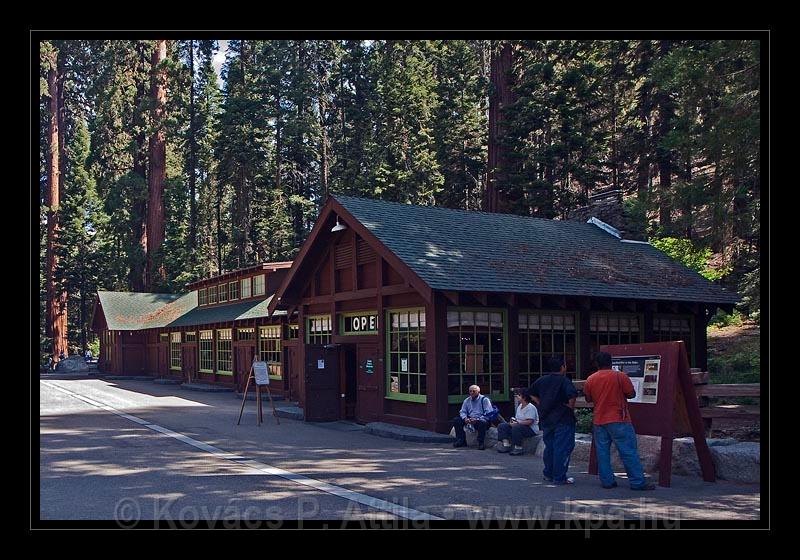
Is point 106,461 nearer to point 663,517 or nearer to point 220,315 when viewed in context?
point 663,517

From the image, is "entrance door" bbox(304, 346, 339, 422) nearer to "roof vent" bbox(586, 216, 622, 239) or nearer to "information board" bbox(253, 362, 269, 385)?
"information board" bbox(253, 362, 269, 385)

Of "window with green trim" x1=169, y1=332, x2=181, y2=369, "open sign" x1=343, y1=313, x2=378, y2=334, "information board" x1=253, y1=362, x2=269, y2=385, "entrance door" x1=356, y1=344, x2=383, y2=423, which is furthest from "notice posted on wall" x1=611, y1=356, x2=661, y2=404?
"window with green trim" x1=169, y1=332, x2=181, y2=369

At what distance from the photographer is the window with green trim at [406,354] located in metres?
17.2

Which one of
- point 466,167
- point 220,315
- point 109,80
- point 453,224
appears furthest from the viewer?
point 109,80

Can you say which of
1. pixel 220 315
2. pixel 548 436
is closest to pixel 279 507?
pixel 548 436

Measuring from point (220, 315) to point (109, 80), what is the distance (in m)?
27.3

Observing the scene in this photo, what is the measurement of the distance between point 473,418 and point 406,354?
3403 mm

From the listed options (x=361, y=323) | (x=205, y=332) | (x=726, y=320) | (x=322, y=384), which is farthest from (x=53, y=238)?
(x=726, y=320)

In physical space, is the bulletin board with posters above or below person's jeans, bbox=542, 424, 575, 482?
above

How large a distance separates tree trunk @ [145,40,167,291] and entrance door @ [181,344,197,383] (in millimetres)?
16438

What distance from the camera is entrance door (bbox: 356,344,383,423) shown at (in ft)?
61.3

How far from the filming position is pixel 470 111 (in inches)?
1810

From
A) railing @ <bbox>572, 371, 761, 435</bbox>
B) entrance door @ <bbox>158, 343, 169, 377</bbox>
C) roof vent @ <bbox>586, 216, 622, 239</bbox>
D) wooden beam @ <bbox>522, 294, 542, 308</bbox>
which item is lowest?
entrance door @ <bbox>158, 343, 169, 377</bbox>

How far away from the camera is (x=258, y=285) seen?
3422 centimetres
